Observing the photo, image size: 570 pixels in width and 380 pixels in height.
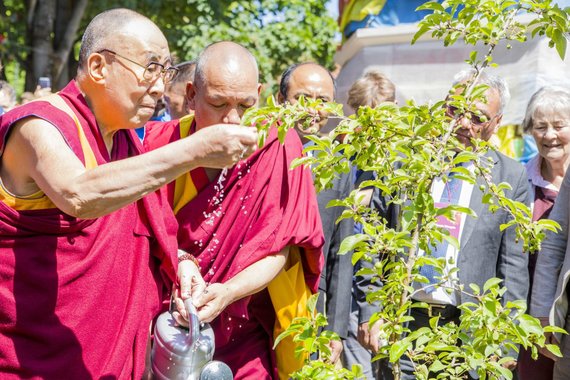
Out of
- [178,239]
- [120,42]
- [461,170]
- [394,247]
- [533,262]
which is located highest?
[120,42]

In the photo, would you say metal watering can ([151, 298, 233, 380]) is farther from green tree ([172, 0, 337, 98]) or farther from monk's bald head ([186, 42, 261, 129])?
green tree ([172, 0, 337, 98])

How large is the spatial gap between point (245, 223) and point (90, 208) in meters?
1.14

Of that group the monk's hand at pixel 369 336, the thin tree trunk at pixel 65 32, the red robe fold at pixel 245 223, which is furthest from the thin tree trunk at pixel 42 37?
the red robe fold at pixel 245 223

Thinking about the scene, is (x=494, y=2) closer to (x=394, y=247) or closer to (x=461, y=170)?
(x=461, y=170)

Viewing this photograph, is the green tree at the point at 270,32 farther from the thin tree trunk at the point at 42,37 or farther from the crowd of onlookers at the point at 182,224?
the crowd of onlookers at the point at 182,224

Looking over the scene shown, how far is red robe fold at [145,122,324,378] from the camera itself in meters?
3.66

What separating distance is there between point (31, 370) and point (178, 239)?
0.98 meters

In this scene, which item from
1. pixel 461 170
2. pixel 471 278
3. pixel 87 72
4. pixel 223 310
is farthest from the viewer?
pixel 471 278

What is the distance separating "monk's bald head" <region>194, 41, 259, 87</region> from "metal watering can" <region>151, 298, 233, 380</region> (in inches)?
38.4

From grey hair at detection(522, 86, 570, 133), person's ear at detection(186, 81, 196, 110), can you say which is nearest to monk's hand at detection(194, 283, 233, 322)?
person's ear at detection(186, 81, 196, 110)

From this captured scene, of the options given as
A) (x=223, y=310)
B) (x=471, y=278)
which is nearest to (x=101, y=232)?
(x=223, y=310)

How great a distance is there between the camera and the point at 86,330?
3025mm

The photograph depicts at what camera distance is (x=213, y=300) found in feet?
11.2

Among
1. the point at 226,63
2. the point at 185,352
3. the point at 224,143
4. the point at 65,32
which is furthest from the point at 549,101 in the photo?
the point at 65,32
